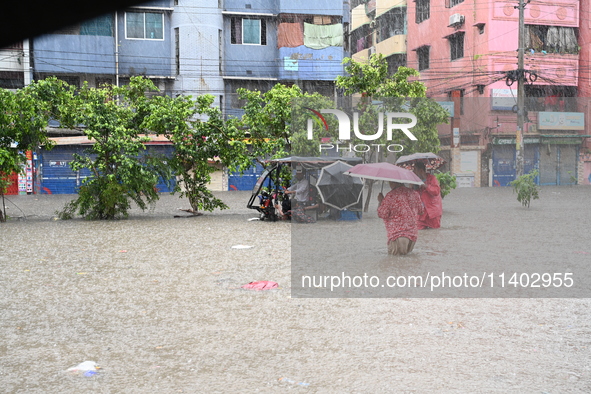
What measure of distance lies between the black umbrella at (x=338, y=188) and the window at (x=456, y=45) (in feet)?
72.9

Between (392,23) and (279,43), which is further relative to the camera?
(392,23)

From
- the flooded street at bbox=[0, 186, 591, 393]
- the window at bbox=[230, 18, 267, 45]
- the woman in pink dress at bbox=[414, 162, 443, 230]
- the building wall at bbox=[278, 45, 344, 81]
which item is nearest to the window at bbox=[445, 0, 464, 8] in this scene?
the building wall at bbox=[278, 45, 344, 81]

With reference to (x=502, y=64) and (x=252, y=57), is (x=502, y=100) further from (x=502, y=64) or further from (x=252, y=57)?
(x=252, y=57)

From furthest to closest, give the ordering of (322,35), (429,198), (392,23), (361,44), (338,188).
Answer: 1. (361,44)
2. (392,23)
3. (322,35)
4. (338,188)
5. (429,198)

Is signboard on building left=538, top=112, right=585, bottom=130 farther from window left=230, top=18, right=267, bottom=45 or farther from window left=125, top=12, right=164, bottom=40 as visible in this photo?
window left=125, top=12, right=164, bottom=40

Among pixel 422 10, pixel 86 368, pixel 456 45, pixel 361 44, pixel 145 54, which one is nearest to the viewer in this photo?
pixel 86 368

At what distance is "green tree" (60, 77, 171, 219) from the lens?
17516 mm

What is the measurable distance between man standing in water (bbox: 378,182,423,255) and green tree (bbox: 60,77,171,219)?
9.20 m

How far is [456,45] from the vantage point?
3631cm

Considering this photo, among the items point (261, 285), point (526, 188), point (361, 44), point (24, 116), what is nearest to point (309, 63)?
point (361, 44)

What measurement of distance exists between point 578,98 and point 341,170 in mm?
22926

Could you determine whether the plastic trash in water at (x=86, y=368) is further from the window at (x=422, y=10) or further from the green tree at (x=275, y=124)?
the window at (x=422, y=10)

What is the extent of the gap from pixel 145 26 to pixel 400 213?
25654mm

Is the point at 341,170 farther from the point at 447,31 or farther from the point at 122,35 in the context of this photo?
the point at 447,31
